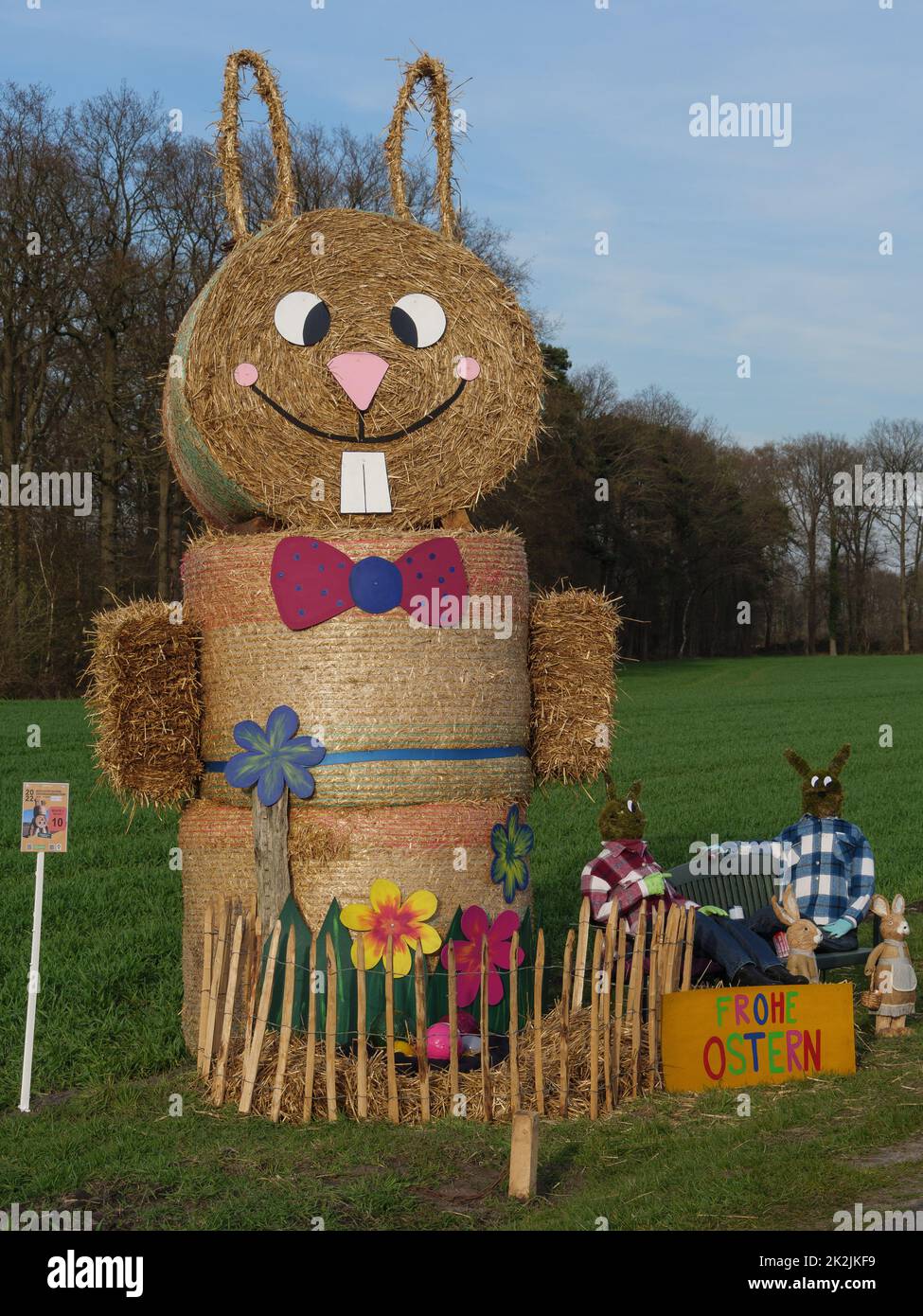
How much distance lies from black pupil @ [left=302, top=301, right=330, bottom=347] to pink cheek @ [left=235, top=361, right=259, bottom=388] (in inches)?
13.3

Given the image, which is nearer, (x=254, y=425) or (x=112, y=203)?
(x=254, y=425)

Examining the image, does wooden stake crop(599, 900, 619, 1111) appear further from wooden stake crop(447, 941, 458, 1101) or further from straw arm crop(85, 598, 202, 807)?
straw arm crop(85, 598, 202, 807)

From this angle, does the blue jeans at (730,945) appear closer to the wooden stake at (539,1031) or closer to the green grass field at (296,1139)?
the green grass field at (296,1139)

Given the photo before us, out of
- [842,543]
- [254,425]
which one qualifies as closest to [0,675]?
[254,425]

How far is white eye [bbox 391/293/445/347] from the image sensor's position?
26.0 ft

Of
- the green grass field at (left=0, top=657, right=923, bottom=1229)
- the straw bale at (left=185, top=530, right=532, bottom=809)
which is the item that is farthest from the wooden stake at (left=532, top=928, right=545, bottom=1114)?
the straw bale at (left=185, top=530, right=532, bottom=809)

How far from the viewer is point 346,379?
25.5ft

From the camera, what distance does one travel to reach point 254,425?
7.70 metres

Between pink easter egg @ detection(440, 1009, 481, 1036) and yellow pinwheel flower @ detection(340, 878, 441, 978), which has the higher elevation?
yellow pinwheel flower @ detection(340, 878, 441, 978)

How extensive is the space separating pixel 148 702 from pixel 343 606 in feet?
3.93

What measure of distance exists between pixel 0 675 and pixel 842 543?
52.8 metres

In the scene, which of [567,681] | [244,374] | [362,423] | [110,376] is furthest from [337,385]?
[110,376]

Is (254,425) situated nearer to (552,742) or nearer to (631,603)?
(552,742)

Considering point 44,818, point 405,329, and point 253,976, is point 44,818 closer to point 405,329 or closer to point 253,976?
point 253,976
